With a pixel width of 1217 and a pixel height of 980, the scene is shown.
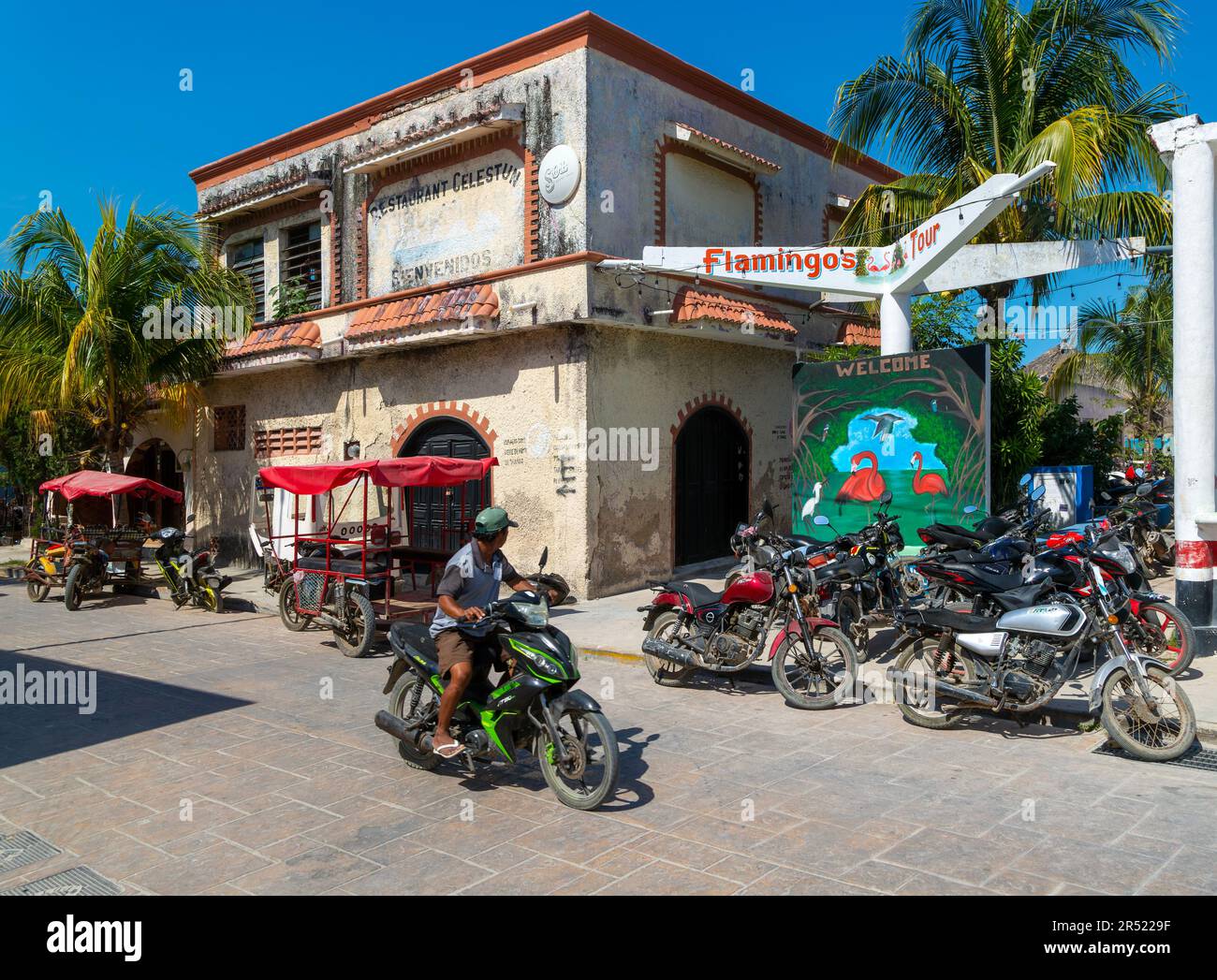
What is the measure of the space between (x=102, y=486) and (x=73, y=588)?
165 cm

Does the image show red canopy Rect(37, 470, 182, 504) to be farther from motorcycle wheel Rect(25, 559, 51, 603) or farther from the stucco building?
the stucco building

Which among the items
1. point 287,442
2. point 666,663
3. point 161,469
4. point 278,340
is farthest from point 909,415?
point 161,469

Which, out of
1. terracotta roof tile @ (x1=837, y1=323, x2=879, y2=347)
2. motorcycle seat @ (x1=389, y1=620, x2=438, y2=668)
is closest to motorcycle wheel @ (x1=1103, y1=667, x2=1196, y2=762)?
motorcycle seat @ (x1=389, y1=620, x2=438, y2=668)

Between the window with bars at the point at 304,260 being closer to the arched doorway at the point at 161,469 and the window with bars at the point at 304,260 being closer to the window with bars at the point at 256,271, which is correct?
the window with bars at the point at 256,271

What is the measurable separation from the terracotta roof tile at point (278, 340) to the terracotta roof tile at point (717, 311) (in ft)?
22.1

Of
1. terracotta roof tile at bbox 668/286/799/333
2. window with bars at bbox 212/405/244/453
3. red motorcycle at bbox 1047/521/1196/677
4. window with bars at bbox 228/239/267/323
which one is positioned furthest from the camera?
window with bars at bbox 212/405/244/453

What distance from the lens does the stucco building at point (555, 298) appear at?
44.5ft

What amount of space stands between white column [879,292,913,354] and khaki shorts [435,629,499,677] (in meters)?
7.84

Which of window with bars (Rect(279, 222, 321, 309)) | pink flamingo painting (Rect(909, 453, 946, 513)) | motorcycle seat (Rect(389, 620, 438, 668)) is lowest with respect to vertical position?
motorcycle seat (Rect(389, 620, 438, 668))

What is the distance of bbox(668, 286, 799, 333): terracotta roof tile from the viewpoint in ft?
45.3

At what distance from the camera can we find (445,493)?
610 inches

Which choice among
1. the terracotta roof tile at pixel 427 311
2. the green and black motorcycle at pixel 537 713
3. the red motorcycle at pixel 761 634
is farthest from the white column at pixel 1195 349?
the terracotta roof tile at pixel 427 311

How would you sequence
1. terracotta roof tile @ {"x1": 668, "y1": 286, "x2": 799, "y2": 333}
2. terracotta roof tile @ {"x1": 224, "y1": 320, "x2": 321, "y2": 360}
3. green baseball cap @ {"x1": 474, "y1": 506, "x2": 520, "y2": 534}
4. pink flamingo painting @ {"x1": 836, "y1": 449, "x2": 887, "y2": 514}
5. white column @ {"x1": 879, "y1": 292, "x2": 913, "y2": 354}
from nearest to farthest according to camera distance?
green baseball cap @ {"x1": 474, "y1": 506, "x2": 520, "y2": 534} < pink flamingo painting @ {"x1": 836, "y1": 449, "x2": 887, "y2": 514} < white column @ {"x1": 879, "y1": 292, "x2": 913, "y2": 354} < terracotta roof tile @ {"x1": 668, "y1": 286, "x2": 799, "y2": 333} < terracotta roof tile @ {"x1": 224, "y1": 320, "x2": 321, "y2": 360}
